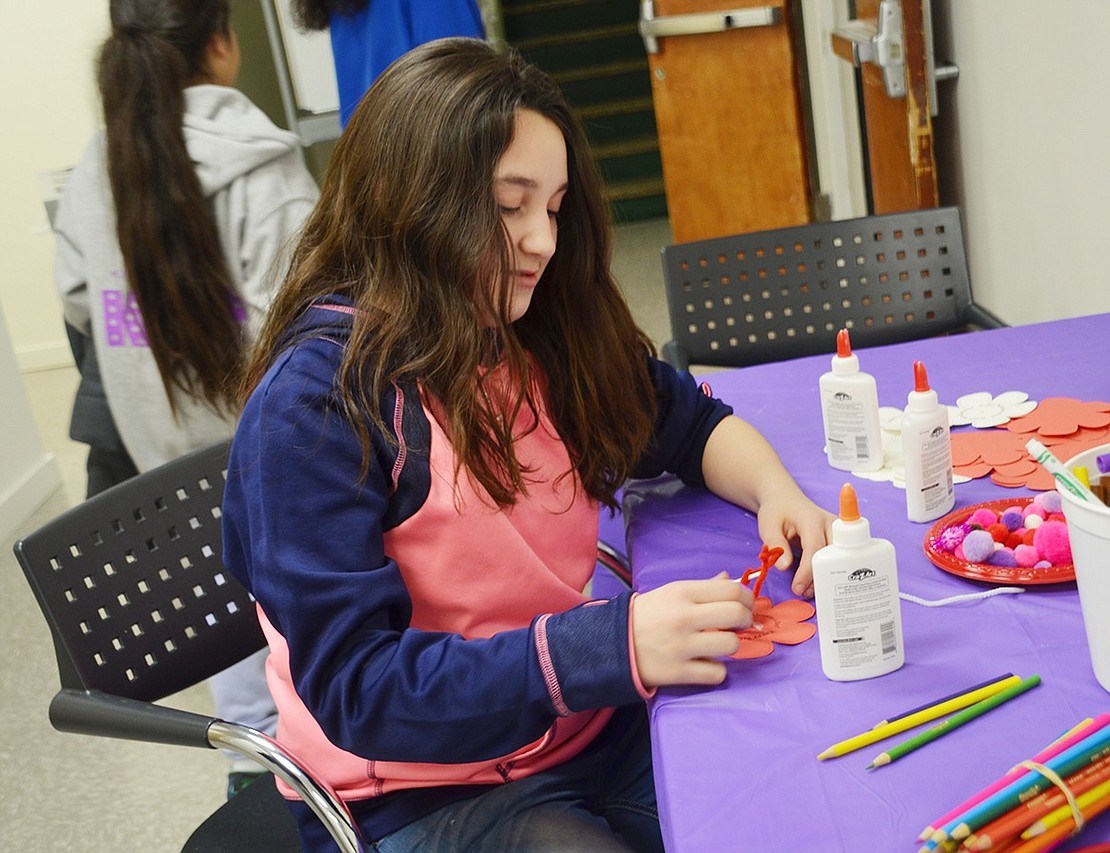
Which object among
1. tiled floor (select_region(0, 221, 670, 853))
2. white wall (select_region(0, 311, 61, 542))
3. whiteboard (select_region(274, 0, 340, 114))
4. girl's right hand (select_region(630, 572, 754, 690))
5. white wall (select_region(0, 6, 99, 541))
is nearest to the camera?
girl's right hand (select_region(630, 572, 754, 690))

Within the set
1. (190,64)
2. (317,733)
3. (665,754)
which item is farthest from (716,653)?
(190,64)

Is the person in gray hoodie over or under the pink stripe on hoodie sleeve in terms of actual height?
over

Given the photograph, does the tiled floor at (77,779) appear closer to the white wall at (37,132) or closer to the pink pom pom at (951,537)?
the pink pom pom at (951,537)

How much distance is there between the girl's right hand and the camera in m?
1.00

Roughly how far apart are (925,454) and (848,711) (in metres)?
0.36

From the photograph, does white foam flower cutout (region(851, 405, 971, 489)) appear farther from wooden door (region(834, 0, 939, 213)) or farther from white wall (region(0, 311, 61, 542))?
white wall (region(0, 311, 61, 542))

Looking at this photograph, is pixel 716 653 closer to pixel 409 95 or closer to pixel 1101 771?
pixel 1101 771

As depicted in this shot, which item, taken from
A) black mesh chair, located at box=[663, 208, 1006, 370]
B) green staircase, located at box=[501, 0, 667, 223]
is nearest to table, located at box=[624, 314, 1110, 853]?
black mesh chair, located at box=[663, 208, 1006, 370]

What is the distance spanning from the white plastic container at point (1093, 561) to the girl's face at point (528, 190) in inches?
21.4

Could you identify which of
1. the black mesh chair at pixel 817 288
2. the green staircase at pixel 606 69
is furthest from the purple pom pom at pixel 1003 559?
the green staircase at pixel 606 69

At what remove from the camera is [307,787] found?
1167mm

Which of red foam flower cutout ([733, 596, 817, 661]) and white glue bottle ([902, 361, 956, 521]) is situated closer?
red foam flower cutout ([733, 596, 817, 661])

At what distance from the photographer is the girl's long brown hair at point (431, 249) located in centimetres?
115

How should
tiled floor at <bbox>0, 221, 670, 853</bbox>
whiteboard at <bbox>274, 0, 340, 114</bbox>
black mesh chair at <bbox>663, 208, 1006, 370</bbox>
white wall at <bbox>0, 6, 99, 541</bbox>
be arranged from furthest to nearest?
white wall at <bbox>0, 6, 99, 541</bbox>, whiteboard at <bbox>274, 0, 340, 114</bbox>, tiled floor at <bbox>0, 221, 670, 853</bbox>, black mesh chair at <bbox>663, 208, 1006, 370</bbox>
